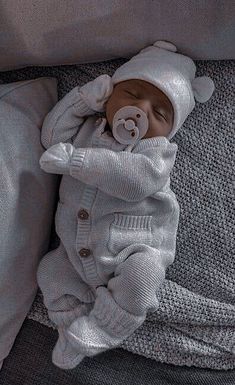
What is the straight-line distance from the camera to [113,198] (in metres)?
0.96

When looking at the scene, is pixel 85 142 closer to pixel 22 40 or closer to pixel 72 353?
pixel 22 40

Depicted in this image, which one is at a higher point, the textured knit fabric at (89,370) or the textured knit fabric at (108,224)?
the textured knit fabric at (108,224)

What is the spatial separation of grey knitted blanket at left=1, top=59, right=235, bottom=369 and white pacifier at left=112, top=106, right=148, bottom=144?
17 cm

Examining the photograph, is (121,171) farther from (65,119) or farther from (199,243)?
(199,243)

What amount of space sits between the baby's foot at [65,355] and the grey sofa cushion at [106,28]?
0.52m

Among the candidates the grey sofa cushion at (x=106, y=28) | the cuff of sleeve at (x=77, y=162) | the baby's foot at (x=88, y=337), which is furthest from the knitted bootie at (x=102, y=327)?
the grey sofa cushion at (x=106, y=28)

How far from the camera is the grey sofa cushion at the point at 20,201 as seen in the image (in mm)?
950

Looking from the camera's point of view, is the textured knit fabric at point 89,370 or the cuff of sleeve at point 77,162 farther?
the textured knit fabric at point 89,370

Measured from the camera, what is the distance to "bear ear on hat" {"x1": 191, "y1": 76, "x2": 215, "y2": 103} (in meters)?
1.02

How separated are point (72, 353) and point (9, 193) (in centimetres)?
30

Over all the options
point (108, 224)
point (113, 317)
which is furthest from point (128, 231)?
point (113, 317)

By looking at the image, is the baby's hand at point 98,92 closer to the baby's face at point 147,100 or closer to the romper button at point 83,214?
the baby's face at point 147,100

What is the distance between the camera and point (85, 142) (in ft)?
3.26

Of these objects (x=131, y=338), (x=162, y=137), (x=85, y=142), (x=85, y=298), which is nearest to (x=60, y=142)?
(x=85, y=142)
